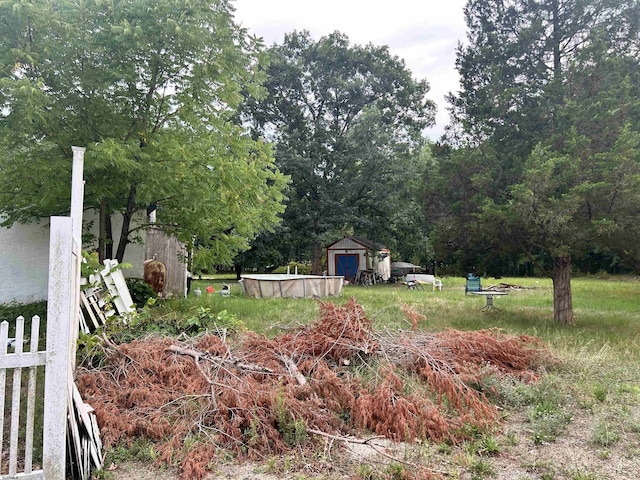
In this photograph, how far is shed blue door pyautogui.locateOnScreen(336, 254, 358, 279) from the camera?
25250 mm

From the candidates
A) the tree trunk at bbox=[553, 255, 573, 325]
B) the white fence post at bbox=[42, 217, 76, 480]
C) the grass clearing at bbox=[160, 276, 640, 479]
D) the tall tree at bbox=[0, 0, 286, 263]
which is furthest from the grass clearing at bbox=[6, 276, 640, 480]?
the tall tree at bbox=[0, 0, 286, 263]

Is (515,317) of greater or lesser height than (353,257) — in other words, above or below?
below

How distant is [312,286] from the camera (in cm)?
1519

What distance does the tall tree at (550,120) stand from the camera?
8.12m

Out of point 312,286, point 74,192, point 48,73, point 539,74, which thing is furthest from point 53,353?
point 312,286

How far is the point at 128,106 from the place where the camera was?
766cm

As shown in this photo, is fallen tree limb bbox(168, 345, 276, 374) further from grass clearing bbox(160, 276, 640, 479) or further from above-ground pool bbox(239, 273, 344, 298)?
above-ground pool bbox(239, 273, 344, 298)

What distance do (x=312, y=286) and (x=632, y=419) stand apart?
11.8 m

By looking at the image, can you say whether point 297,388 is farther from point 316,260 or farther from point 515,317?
point 316,260

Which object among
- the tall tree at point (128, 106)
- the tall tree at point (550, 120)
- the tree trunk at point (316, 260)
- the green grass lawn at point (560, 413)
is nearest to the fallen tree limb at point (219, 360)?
the green grass lawn at point (560, 413)

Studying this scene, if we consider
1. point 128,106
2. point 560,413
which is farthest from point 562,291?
point 128,106

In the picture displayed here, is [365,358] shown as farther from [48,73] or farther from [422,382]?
[48,73]

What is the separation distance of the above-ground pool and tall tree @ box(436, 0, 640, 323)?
672cm

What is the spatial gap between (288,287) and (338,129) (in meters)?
12.1
